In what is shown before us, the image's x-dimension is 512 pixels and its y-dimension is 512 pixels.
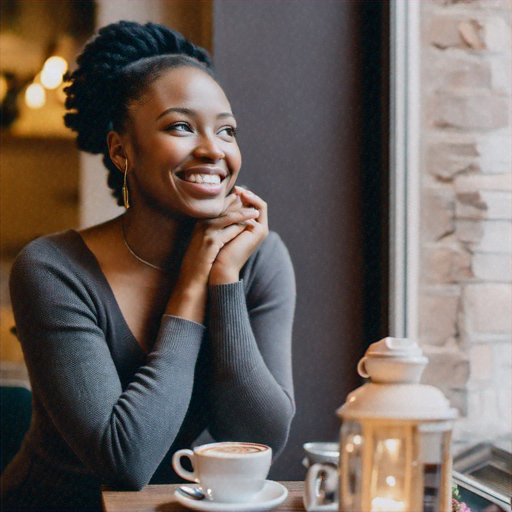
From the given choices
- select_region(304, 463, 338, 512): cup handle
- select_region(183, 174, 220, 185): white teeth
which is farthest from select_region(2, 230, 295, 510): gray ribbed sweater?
select_region(304, 463, 338, 512): cup handle

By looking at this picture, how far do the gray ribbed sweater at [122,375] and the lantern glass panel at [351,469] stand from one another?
488mm

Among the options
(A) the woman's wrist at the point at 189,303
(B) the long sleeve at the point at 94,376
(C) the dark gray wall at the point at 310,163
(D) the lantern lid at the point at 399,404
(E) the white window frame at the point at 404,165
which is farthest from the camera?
(C) the dark gray wall at the point at 310,163

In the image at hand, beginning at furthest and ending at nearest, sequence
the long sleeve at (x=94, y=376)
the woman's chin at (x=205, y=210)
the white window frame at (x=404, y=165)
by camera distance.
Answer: the white window frame at (x=404, y=165) < the woman's chin at (x=205, y=210) < the long sleeve at (x=94, y=376)

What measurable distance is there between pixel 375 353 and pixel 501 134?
0.88 meters

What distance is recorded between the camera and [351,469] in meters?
0.72

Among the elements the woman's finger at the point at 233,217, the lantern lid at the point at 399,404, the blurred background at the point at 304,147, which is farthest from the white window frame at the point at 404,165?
the lantern lid at the point at 399,404

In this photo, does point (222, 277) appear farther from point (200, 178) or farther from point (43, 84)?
point (43, 84)

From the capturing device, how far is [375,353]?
0.72m

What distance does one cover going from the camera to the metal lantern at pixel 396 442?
69 cm

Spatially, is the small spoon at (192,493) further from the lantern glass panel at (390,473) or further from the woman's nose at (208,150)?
the woman's nose at (208,150)

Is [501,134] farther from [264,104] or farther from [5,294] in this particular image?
[5,294]

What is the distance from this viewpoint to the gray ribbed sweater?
117cm

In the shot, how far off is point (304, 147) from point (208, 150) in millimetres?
523

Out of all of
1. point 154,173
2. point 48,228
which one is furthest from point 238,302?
point 48,228
